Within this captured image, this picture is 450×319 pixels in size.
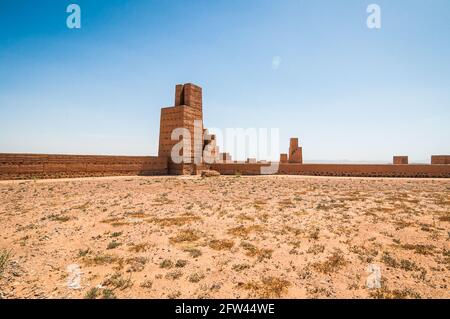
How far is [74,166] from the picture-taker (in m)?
18.8

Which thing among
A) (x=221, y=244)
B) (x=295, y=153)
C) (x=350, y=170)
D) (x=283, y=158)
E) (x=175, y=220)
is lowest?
(x=221, y=244)

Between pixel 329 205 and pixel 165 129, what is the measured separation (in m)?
18.4

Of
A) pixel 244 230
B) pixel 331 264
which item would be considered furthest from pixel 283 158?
pixel 331 264

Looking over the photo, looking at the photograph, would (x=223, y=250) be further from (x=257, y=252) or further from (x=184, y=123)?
(x=184, y=123)

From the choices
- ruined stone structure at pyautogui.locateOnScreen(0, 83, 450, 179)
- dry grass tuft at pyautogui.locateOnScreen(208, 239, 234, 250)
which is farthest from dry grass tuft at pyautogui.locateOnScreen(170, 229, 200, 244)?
ruined stone structure at pyautogui.locateOnScreen(0, 83, 450, 179)

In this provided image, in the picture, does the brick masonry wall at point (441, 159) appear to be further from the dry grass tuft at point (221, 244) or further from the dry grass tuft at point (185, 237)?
the dry grass tuft at point (185, 237)

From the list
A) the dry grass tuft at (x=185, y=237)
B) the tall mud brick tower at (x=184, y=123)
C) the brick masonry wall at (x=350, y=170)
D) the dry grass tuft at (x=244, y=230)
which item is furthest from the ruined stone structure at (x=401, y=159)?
the dry grass tuft at (x=185, y=237)

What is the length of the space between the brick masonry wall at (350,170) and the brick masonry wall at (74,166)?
7.43 m

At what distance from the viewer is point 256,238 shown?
6.29 m

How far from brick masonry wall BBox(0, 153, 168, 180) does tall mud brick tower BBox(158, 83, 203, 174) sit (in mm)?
1474

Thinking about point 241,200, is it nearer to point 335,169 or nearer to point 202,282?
point 202,282

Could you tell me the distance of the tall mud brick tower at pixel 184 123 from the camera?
78.9 ft

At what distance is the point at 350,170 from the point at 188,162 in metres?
14.6

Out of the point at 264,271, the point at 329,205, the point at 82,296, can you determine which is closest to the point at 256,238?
the point at 264,271
